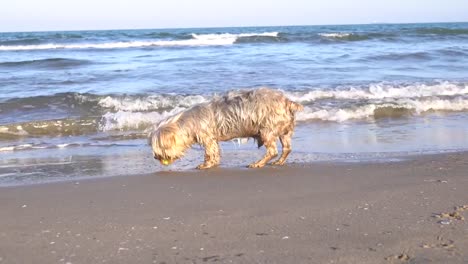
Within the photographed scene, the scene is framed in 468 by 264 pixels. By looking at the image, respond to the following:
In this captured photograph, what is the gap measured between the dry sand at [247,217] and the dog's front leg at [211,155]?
1.39ft

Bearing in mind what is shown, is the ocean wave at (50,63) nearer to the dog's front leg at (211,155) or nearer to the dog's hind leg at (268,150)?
the dog's front leg at (211,155)

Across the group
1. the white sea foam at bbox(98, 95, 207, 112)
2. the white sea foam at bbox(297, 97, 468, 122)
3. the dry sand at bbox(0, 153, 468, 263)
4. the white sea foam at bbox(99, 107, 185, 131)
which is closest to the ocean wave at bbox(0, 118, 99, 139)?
the white sea foam at bbox(99, 107, 185, 131)

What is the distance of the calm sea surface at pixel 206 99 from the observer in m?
7.65

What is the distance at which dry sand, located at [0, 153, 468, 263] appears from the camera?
3770mm

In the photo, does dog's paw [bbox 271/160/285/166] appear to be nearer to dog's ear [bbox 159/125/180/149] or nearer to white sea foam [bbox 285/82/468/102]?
dog's ear [bbox 159/125/180/149]

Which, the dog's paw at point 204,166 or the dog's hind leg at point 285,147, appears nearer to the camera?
the dog's paw at point 204,166

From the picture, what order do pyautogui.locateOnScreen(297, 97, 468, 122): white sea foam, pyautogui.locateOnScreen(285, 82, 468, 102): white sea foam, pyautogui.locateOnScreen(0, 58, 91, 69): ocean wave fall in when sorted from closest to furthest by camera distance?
1. pyautogui.locateOnScreen(297, 97, 468, 122): white sea foam
2. pyautogui.locateOnScreen(285, 82, 468, 102): white sea foam
3. pyautogui.locateOnScreen(0, 58, 91, 69): ocean wave

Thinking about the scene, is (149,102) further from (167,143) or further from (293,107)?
(293,107)

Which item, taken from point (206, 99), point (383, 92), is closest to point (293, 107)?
point (206, 99)

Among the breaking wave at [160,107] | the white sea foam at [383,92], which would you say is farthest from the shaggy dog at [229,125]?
the white sea foam at [383,92]

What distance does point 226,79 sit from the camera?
1554 cm

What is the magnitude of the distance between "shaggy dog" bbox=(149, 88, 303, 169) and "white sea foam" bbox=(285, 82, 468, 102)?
5.52 meters

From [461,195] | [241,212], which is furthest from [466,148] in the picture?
[241,212]

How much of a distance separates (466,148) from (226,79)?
858cm
